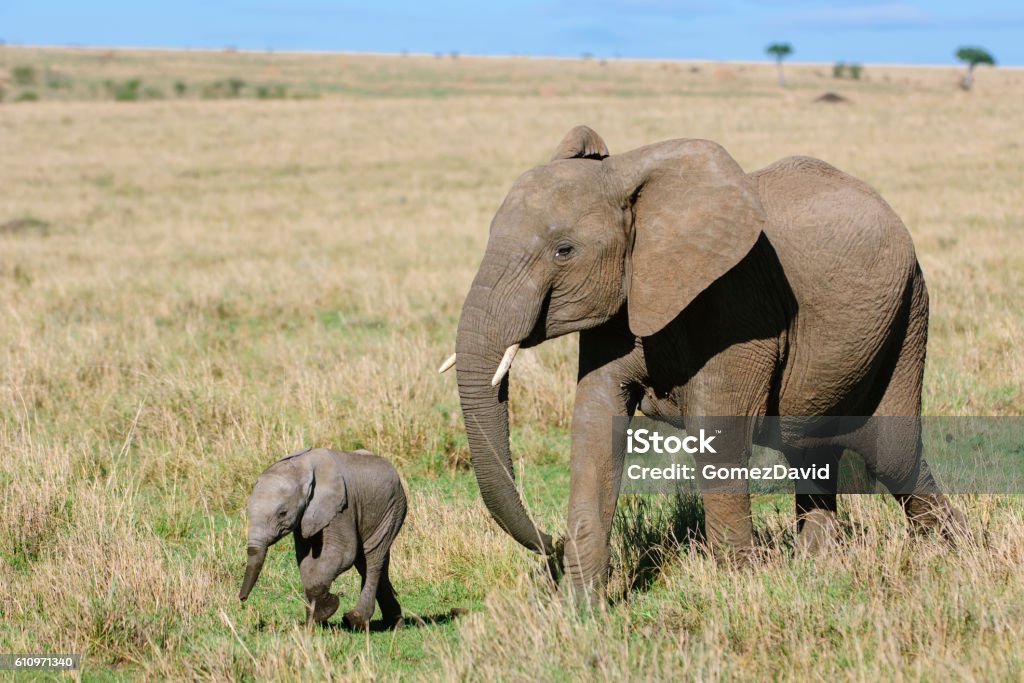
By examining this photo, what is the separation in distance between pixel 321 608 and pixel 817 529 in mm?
2517

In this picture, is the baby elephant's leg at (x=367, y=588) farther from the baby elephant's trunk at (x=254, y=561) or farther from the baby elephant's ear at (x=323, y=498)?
the baby elephant's trunk at (x=254, y=561)

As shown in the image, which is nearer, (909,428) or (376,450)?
(909,428)

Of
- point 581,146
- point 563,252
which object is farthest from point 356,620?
point 581,146

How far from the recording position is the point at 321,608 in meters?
4.45

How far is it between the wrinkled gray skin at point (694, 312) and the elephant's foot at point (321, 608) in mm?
713

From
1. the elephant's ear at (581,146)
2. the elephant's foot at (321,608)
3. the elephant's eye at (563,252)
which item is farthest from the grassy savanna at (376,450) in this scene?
the elephant's ear at (581,146)

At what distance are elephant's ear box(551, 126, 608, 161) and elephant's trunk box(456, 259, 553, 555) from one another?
686mm

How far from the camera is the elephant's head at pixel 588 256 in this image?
174 inches

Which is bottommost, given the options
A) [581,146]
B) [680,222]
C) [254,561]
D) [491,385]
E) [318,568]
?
[318,568]

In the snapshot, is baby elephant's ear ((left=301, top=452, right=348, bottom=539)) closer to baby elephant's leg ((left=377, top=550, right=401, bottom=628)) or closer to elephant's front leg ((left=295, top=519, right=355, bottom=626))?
elephant's front leg ((left=295, top=519, right=355, bottom=626))

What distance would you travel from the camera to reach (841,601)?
14.4 ft

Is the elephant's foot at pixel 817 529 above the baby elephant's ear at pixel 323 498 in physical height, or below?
below

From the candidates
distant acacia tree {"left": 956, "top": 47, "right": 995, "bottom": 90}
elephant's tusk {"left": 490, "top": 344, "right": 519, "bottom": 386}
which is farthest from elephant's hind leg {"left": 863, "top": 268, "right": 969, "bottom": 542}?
distant acacia tree {"left": 956, "top": 47, "right": 995, "bottom": 90}

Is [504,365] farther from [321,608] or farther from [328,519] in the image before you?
[321,608]
